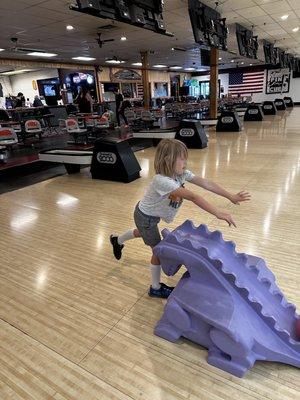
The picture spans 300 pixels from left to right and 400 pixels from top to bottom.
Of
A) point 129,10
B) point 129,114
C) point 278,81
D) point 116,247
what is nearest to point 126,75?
point 129,114

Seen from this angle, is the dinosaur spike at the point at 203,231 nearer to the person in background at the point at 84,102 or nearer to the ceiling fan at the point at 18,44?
the person in background at the point at 84,102

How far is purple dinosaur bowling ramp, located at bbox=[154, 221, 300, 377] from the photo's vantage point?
4.61 ft

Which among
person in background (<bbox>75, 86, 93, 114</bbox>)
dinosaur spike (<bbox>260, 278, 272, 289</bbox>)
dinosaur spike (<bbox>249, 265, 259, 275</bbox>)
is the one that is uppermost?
person in background (<bbox>75, 86, 93, 114</bbox>)

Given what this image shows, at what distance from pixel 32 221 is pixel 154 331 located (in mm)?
2337

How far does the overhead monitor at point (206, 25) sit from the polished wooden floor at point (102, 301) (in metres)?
4.61

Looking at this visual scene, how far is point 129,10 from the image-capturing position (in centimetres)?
528

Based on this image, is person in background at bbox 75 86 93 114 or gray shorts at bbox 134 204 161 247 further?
person in background at bbox 75 86 93 114

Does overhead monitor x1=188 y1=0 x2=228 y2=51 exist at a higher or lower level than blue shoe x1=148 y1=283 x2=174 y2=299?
higher

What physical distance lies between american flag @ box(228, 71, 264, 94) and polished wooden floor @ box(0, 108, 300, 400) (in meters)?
22.6

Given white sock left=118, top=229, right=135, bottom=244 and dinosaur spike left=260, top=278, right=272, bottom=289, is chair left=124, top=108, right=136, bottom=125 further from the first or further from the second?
dinosaur spike left=260, top=278, right=272, bottom=289

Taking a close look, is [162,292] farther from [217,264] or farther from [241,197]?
[241,197]

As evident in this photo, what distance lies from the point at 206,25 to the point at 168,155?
6878 millimetres

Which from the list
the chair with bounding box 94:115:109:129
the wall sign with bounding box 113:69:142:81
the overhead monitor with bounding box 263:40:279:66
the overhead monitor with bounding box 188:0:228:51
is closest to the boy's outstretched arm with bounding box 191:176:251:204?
the overhead monitor with bounding box 188:0:228:51

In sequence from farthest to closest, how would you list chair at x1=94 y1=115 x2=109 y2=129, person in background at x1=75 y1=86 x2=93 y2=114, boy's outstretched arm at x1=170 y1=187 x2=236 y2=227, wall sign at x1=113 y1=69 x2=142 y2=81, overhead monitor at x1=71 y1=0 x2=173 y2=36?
wall sign at x1=113 y1=69 x2=142 y2=81 < person in background at x1=75 y1=86 x2=93 y2=114 < chair at x1=94 y1=115 x2=109 y2=129 < overhead monitor at x1=71 y1=0 x2=173 y2=36 < boy's outstretched arm at x1=170 y1=187 x2=236 y2=227
